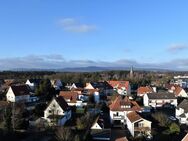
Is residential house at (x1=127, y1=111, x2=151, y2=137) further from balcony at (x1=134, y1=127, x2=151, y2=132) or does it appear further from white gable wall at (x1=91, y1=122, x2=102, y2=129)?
white gable wall at (x1=91, y1=122, x2=102, y2=129)

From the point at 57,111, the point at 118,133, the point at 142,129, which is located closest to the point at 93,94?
the point at 57,111

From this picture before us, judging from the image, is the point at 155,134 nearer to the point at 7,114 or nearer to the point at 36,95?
the point at 7,114

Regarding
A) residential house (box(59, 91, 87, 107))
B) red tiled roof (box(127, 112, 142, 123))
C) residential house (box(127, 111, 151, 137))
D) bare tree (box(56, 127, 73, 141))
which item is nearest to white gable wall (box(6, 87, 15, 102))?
residential house (box(59, 91, 87, 107))

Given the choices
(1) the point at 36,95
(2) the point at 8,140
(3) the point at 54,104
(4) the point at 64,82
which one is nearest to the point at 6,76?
(4) the point at 64,82

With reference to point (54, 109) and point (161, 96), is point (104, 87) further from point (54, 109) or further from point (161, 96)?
point (54, 109)

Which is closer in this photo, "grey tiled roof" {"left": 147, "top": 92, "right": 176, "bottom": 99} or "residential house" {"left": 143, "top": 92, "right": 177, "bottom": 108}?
"residential house" {"left": 143, "top": 92, "right": 177, "bottom": 108}

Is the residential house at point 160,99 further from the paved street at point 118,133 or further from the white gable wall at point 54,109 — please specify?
the white gable wall at point 54,109

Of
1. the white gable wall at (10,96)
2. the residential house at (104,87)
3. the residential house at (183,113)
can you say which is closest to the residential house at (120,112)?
the residential house at (183,113)
